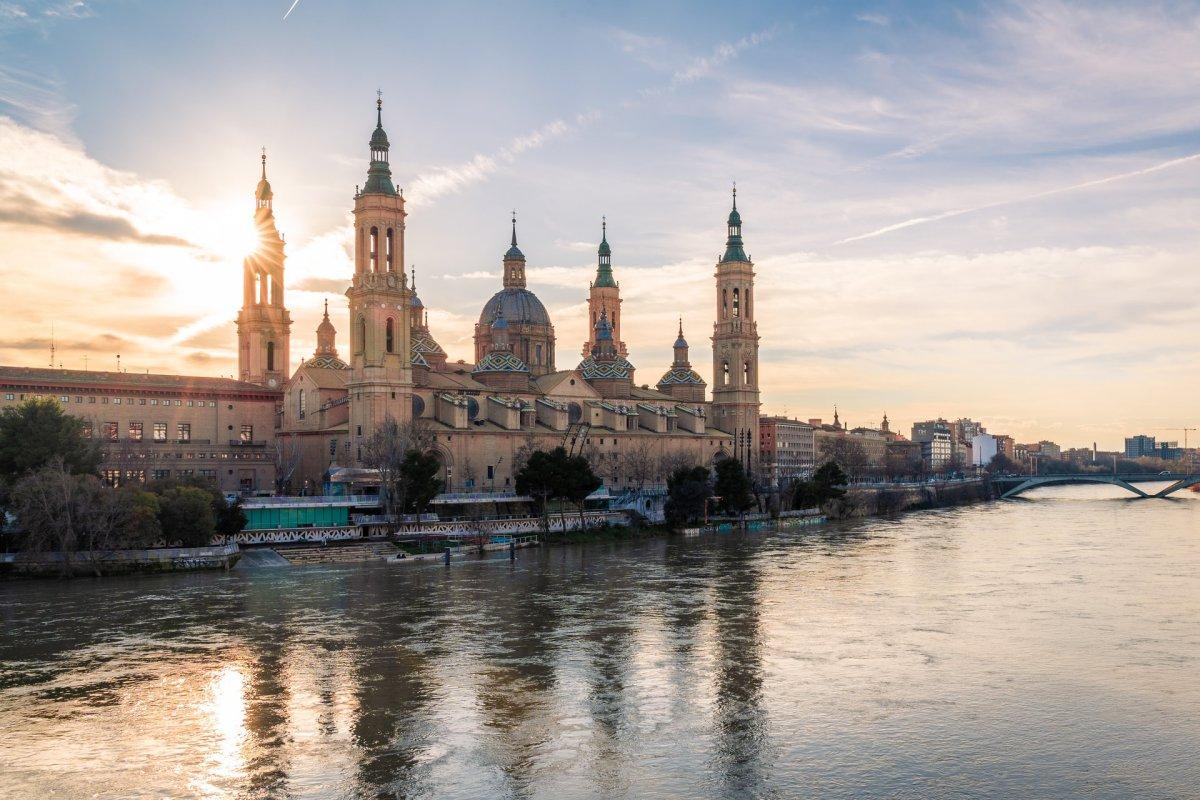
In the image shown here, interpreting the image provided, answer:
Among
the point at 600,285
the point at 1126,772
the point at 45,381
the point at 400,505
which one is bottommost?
the point at 1126,772

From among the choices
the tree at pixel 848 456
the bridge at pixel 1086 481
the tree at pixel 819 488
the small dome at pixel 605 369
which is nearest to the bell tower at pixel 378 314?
the small dome at pixel 605 369

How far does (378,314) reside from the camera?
6888 centimetres

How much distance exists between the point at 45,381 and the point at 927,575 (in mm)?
55878

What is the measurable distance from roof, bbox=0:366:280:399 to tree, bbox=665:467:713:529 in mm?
31483

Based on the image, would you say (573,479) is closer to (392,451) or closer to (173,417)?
(392,451)

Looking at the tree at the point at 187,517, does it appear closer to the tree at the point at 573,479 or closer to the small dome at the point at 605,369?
the tree at the point at 573,479

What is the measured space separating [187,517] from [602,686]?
30.2 m

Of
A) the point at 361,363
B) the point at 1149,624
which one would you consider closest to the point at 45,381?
the point at 361,363

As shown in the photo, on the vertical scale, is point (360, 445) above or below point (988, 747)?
above

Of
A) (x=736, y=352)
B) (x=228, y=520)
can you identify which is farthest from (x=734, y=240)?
(x=228, y=520)

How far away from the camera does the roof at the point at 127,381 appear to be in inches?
2719

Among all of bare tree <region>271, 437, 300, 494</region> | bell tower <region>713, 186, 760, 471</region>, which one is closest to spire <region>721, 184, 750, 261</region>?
bell tower <region>713, 186, 760, 471</region>

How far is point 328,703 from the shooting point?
2508 centimetres

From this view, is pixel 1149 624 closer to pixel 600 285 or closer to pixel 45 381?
pixel 45 381
